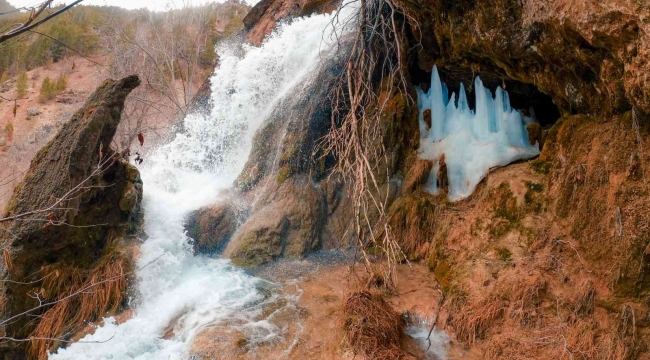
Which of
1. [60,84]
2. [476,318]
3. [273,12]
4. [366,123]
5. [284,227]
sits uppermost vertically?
[273,12]

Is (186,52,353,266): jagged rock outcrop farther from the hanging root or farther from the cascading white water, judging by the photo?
the hanging root

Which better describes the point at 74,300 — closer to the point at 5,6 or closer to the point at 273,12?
the point at 5,6

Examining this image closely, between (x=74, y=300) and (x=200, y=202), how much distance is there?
276cm

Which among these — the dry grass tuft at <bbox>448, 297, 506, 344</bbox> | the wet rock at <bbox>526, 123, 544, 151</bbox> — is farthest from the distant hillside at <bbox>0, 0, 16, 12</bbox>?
the wet rock at <bbox>526, 123, 544, 151</bbox>

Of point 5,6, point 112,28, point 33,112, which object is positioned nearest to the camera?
point 5,6

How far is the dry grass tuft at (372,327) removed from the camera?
12.5 feet

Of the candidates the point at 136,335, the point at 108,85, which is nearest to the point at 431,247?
the point at 136,335

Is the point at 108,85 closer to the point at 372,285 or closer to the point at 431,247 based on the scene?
the point at 372,285

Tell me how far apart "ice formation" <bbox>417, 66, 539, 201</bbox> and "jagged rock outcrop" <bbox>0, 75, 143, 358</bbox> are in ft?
14.1

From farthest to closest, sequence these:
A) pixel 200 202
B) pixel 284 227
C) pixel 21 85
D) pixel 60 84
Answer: pixel 60 84
pixel 21 85
pixel 200 202
pixel 284 227

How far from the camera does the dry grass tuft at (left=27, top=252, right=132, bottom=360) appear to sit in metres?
4.80

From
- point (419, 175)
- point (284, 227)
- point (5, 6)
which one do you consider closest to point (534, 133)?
point (419, 175)

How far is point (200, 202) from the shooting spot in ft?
24.8

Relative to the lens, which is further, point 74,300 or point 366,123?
point 74,300
